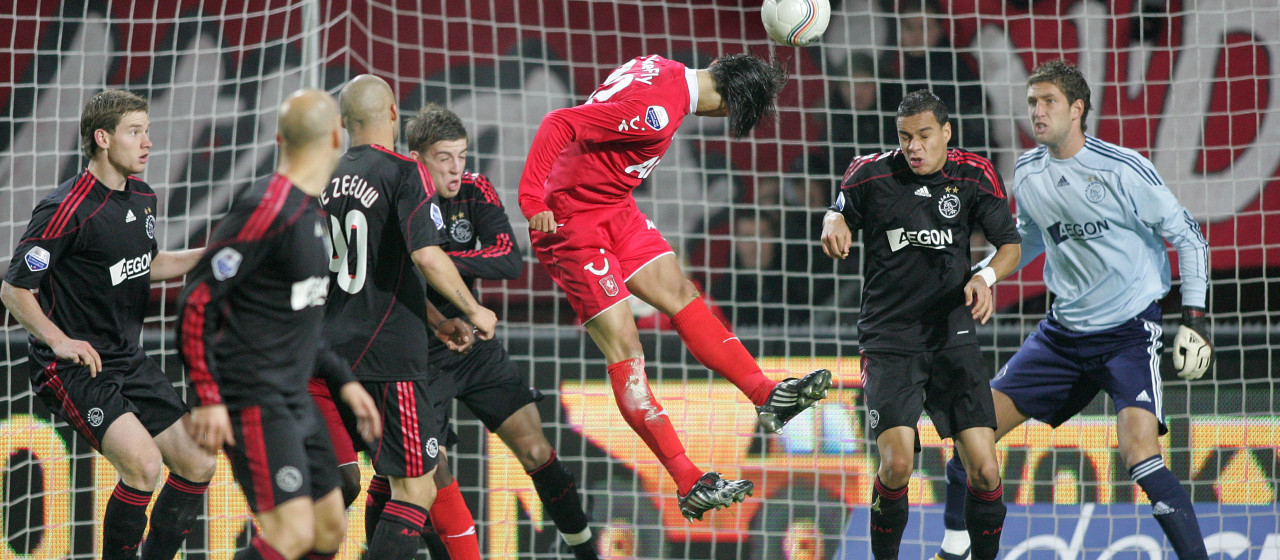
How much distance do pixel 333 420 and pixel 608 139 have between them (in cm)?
135

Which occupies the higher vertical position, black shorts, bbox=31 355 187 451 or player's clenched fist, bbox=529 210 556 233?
player's clenched fist, bbox=529 210 556 233

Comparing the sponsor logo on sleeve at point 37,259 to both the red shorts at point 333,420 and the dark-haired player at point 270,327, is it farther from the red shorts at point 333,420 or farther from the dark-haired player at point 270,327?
the dark-haired player at point 270,327

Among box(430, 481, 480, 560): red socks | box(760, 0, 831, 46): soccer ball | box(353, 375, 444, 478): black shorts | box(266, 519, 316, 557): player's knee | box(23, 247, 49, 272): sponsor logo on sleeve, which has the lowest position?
box(430, 481, 480, 560): red socks

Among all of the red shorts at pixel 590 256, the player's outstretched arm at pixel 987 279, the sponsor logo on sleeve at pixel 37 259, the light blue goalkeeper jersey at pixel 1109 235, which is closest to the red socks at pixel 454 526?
the red shorts at pixel 590 256

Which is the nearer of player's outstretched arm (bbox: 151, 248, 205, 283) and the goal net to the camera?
player's outstretched arm (bbox: 151, 248, 205, 283)

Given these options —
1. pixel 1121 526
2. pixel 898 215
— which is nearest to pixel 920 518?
pixel 1121 526

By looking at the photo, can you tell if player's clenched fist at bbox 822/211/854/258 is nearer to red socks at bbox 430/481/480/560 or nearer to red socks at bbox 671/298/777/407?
red socks at bbox 671/298/777/407

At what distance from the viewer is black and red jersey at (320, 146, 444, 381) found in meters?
3.75

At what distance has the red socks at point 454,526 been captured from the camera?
4363mm

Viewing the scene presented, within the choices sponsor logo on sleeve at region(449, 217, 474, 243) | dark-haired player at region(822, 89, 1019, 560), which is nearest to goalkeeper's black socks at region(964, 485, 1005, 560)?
dark-haired player at region(822, 89, 1019, 560)

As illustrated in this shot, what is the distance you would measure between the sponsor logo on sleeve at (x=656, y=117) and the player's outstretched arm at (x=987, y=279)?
1348mm

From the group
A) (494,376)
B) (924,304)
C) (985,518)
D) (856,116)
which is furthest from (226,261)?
(856,116)

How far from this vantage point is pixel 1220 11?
7.16 meters

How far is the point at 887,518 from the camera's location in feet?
15.0
